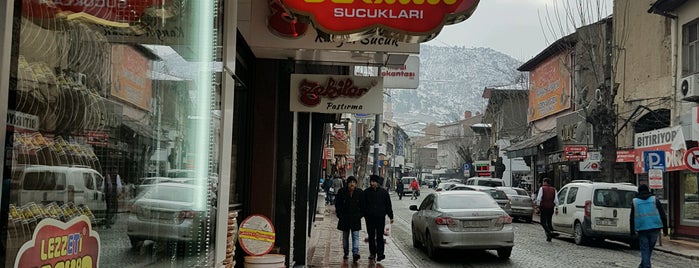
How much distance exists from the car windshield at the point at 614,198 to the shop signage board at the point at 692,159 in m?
1.92

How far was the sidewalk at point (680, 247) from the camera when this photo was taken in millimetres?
15543

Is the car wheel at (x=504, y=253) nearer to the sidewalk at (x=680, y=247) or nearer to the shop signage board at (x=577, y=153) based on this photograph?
the sidewalk at (x=680, y=247)

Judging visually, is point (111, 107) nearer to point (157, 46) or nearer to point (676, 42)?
point (157, 46)

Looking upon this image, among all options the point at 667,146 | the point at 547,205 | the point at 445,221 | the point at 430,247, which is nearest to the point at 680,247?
the point at 667,146

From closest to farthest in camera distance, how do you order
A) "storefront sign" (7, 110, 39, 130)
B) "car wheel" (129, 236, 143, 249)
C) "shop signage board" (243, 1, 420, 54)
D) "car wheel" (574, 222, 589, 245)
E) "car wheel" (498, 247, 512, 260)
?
"storefront sign" (7, 110, 39, 130) → "car wheel" (129, 236, 143, 249) → "shop signage board" (243, 1, 420, 54) → "car wheel" (498, 247, 512, 260) → "car wheel" (574, 222, 589, 245)

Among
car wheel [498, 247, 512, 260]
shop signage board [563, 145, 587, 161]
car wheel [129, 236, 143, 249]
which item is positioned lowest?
car wheel [498, 247, 512, 260]

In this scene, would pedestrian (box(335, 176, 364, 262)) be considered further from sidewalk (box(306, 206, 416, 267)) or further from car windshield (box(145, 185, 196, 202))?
car windshield (box(145, 185, 196, 202))

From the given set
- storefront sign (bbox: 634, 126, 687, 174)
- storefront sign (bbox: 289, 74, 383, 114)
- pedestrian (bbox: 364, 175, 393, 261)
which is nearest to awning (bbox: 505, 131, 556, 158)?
storefront sign (bbox: 634, 126, 687, 174)

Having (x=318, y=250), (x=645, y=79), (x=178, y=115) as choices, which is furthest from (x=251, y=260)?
(x=645, y=79)

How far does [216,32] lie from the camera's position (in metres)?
4.52

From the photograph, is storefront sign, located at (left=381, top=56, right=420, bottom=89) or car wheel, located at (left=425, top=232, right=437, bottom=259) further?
storefront sign, located at (left=381, top=56, right=420, bottom=89)

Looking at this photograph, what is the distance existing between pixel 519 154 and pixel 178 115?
128ft

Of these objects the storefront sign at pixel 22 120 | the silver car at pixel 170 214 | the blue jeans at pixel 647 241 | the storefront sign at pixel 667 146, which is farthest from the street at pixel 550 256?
the storefront sign at pixel 22 120

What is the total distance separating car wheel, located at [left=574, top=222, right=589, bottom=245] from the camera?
17.5m
